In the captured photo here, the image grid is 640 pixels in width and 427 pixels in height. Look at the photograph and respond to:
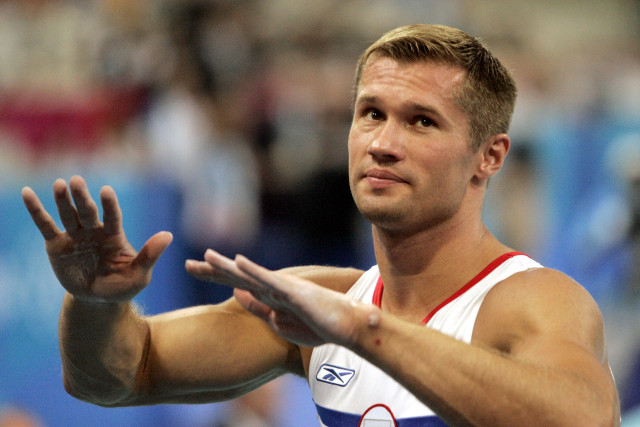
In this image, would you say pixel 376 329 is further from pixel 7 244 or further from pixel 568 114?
pixel 568 114

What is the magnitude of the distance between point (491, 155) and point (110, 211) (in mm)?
1695

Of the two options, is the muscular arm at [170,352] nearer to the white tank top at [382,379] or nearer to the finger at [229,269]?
the white tank top at [382,379]

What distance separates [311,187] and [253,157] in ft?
2.16

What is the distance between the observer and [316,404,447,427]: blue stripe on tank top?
3381mm

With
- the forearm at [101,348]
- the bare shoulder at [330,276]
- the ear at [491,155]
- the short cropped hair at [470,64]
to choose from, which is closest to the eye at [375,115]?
the short cropped hair at [470,64]

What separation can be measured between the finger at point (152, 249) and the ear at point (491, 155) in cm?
139

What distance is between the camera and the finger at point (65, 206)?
129 inches

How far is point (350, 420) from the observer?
3637 mm

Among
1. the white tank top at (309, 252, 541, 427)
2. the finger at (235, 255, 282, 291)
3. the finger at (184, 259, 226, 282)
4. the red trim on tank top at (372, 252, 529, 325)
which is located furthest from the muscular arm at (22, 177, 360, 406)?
the finger at (235, 255, 282, 291)

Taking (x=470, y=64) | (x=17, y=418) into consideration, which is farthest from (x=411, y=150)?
(x=17, y=418)

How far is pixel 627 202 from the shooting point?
741 cm

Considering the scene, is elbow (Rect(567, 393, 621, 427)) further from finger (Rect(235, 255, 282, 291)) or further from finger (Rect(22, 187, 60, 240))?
finger (Rect(22, 187, 60, 240))

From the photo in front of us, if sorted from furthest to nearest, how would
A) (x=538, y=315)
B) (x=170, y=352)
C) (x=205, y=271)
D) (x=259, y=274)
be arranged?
(x=170, y=352), (x=538, y=315), (x=205, y=271), (x=259, y=274)

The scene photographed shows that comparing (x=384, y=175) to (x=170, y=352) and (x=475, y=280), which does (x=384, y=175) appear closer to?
(x=475, y=280)
